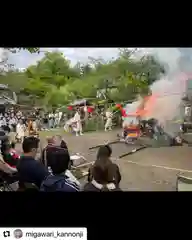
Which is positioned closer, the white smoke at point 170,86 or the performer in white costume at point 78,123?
the white smoke at point 170,86

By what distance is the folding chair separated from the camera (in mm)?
2928

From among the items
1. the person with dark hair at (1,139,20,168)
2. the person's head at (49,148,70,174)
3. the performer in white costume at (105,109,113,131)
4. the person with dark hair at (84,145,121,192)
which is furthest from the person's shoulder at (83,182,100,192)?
the person with dark hair at (1,139,20,168)

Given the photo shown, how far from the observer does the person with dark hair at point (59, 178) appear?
2.93 metres

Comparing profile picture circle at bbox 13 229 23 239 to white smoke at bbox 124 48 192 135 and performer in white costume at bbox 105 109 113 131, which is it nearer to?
performer in white costume at bbox 105 109 113 131

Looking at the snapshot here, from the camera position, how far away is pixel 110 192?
2.95m

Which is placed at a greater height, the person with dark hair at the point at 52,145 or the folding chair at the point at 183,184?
the person with dark hair at the point at 52,145

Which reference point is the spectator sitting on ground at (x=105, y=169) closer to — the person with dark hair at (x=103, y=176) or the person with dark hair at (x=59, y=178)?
the person with dark hair at (x=103, y=176)

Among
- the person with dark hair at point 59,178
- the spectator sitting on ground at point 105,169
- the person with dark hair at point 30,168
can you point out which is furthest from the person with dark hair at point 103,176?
the person with dark hair at point 30,168

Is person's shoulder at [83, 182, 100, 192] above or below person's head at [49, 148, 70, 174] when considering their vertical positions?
below

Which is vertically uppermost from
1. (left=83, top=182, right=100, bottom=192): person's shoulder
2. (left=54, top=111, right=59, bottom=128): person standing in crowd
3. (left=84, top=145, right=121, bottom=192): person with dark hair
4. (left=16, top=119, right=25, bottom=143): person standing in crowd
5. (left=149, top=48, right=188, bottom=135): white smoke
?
(left=149, top=48, right=188, bottom=135): white smoke

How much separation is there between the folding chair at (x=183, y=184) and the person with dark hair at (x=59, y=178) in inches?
30.4

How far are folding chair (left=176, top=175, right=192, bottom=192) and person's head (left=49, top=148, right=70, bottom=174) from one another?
856mm

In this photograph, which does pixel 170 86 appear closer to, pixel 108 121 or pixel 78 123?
pixel 108 121
